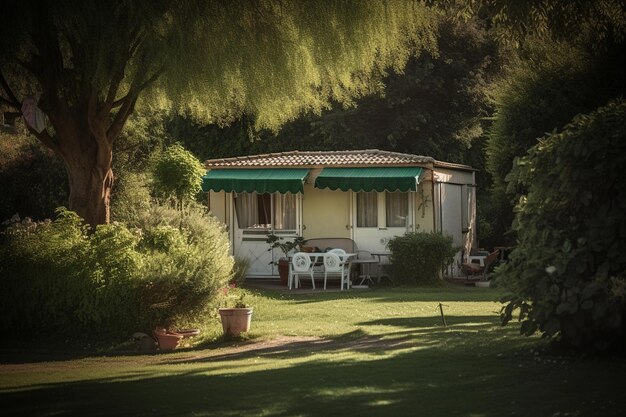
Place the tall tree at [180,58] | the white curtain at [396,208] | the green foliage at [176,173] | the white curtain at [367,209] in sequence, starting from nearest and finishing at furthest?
the tall tree at [180,58], the green foliage at [176,173], the white curtain at [396,208], the white curtain at [367,209]

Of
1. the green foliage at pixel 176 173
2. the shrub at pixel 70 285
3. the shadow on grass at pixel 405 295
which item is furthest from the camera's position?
the green foliage at pixel 176 173

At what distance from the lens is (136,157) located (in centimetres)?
2861

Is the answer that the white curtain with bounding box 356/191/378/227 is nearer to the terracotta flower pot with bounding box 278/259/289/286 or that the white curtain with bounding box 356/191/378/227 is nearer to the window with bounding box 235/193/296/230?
the window with bounding box 235/193/296/230

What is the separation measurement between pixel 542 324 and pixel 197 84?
811 centimetres

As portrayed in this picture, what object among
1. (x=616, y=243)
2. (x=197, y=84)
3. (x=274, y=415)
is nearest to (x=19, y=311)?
(x=197, y=84)

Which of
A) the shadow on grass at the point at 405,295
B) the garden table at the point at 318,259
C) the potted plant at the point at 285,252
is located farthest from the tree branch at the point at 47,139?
the potted plant at the point at 285,252

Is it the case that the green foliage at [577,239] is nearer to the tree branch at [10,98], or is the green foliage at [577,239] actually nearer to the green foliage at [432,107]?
the tree branch at [10,98]

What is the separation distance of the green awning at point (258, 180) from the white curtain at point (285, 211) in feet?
3.57

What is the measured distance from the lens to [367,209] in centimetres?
2505

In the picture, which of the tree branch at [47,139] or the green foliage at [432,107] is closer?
the tree branch at [47,139]

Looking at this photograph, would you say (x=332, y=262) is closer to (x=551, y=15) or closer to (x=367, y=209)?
(x=367, y=209)

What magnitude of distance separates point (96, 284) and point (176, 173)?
663cm

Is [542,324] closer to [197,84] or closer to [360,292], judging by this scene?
Result: [197,84]

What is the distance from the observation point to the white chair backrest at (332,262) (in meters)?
22.7
